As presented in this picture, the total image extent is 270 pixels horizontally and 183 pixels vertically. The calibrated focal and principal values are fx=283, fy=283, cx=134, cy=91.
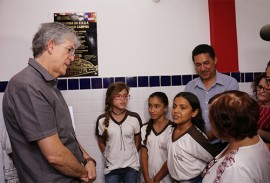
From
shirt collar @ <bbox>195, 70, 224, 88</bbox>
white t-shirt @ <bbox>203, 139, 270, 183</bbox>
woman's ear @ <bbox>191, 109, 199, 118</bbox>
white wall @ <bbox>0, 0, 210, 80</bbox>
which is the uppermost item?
white wall @ <bbox>0, 0, 210, 80</bbox>

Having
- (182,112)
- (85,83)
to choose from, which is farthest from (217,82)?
(85,83)

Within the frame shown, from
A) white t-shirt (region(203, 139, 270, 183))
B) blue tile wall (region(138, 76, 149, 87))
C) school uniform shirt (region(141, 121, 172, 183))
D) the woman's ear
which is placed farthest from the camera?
blue tile wall (region(138, 76, 149, 87))

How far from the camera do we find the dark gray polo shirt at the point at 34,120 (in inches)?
55.9

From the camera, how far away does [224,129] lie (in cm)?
133

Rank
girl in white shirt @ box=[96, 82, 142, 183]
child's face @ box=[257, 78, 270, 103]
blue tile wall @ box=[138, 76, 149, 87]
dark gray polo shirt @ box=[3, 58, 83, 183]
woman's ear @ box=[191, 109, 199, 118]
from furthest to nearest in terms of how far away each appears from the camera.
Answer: blue tile wall @ box=[138, 76, 149, 87] → girl in white shirt @ box=[96, 82, 142, 183] → woman's ear @ box=[191, 109, 199, 118] → child's face @ box=[257, 78, 270, 103] → dark gray polo shirt @ box=[3, 58, 83, 183]

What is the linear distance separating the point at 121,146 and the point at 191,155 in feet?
2.89

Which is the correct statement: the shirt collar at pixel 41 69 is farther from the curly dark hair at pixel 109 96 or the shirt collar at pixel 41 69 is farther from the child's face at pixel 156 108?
the child's face at pixel 156 108

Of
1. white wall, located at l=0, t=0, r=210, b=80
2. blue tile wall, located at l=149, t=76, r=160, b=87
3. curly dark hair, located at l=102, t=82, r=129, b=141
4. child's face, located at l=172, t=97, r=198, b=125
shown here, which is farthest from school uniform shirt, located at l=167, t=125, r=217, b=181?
white wall, located at l=0, t=0, r=210, b=80

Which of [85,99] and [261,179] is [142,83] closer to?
[85,99]

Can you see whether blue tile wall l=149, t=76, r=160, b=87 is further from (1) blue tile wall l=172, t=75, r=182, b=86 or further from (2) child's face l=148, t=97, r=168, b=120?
(2) child's face l=148, t=97, r=168, b=120

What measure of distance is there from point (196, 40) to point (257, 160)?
7.88ft

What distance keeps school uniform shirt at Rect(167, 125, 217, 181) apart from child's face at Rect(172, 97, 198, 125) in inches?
6.5

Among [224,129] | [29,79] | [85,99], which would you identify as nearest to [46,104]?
[29,79]

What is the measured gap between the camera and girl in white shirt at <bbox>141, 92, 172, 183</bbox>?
2861 millimetres
